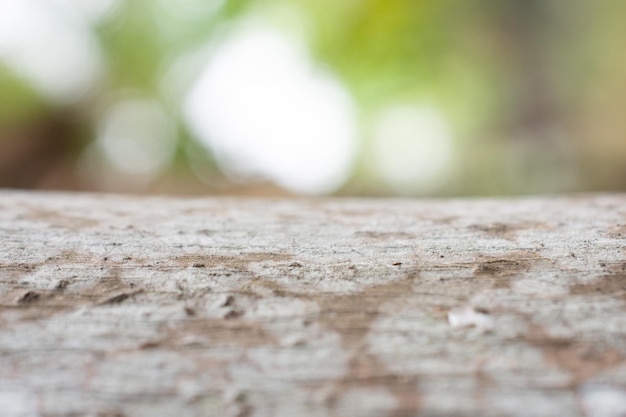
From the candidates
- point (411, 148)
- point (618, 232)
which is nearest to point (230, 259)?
point (618, 232)

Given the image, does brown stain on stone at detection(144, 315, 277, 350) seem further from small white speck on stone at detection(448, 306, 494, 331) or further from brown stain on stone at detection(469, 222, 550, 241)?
brown stain on stone at detection(469, 222, 550, 241)

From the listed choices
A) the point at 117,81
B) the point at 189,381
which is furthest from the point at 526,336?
the point at 117,81

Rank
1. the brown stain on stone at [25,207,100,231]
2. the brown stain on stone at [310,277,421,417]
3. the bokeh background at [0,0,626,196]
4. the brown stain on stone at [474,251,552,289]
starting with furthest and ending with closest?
the bokeh background at [0,0,626,196], the brown stain on stone at [25,207,100,231], the brown stain on stone at [474,251,552,289], the brown stain on stone at [310,277,421,417]

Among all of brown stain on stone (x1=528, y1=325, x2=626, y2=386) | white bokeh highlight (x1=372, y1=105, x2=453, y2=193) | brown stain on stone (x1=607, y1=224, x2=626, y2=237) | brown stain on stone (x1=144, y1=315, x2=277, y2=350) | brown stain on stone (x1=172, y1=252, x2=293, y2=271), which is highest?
white bokeh highlight (x1=372, y1=105, x2=453, y2=193)

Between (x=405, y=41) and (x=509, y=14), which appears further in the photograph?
(x=509, y=14)

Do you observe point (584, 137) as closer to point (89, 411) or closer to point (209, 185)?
point (209, 185)

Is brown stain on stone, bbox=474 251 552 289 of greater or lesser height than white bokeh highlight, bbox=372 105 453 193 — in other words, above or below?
below

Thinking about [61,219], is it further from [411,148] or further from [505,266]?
[411,148]

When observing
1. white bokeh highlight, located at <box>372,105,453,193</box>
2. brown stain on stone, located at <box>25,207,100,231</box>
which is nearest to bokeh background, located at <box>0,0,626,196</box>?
white bokeh highlight, located at <box>372,105,453,193</box>

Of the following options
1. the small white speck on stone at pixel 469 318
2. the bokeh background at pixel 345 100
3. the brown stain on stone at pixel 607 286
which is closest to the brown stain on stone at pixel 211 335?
the small white speck on stone at pixel 469 318
